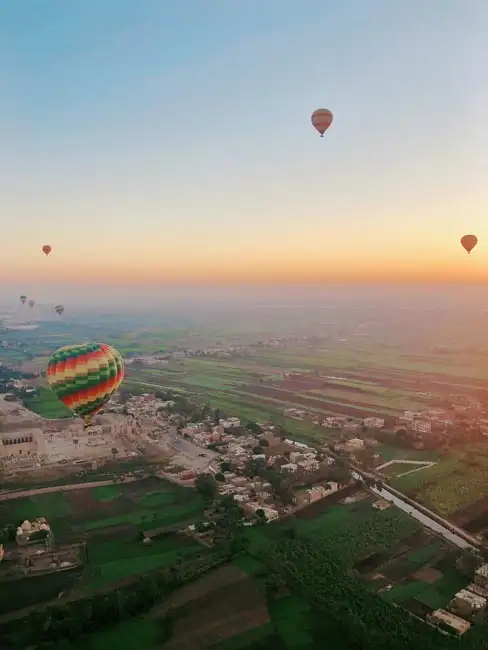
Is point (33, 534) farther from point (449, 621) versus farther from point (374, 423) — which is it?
point (374, 423)

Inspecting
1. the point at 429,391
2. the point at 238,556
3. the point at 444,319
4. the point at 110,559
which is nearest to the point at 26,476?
the point at 110,559

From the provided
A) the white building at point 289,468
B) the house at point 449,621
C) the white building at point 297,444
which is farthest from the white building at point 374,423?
the house at point 449,621

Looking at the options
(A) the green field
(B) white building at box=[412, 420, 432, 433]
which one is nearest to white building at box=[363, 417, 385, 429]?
(B) white building at box=[412, 420, 432, 433]

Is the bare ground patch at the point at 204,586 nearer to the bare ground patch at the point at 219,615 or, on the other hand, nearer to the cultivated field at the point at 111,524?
the bare ground patch at the point at 219,615

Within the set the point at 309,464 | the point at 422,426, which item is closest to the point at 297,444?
the point at 309,464

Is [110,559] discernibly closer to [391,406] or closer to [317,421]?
[317,421]

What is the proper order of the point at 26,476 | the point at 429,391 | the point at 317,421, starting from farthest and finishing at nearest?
the point at 429,391 < the point at 317,421 < the point at 26,476
